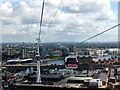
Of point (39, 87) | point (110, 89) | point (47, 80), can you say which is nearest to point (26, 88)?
point (39, 87)

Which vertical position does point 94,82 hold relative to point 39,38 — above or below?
below

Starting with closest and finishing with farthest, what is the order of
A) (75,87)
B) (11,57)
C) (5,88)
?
(75,87), (5,88), (11,57)

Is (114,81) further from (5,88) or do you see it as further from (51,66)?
(51,66)

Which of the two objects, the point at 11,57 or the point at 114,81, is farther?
the point at 11,57

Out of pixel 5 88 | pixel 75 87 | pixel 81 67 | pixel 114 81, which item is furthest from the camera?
pixel 81 67

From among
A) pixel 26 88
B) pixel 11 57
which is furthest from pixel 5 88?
pixel 11 57

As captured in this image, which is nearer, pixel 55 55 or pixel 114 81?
pixel 114 81

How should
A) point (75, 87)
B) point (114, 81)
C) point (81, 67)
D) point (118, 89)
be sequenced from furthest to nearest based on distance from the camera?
point (81, 67) < point (114, 81) < point (75, 87) < point (118, 89)

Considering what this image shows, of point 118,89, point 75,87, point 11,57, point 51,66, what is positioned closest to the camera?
point 118,89

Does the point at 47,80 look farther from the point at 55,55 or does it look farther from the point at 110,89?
Result: the point at 55,55
